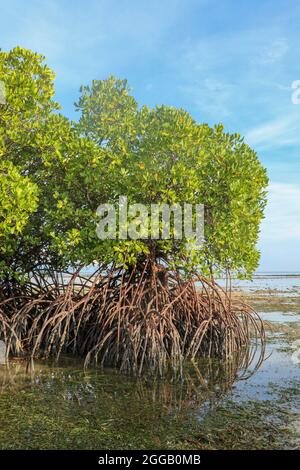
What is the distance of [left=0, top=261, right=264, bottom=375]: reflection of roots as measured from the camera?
820 cm

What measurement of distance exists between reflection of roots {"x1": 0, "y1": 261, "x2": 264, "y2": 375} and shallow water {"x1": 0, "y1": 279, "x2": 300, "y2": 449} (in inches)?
20.3

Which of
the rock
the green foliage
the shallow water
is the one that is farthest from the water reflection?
the green foliage

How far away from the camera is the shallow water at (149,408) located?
488cm

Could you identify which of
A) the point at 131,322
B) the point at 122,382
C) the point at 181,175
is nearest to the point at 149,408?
the point at 122,382

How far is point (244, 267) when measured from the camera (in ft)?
31.1

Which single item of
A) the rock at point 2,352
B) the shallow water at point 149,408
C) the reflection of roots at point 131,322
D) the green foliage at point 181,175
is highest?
the green foliage at point 181,175

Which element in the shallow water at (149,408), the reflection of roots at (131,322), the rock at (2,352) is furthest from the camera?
the rock at (2,352)

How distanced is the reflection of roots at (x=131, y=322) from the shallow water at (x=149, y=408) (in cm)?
52

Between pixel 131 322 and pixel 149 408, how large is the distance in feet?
8.27

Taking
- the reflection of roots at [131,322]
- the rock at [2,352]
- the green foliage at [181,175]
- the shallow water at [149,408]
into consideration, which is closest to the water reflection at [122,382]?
the shallow water at [149,408]

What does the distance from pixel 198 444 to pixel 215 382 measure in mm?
2602

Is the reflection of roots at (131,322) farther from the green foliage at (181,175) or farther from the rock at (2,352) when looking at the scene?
the green foliage at (181,175)

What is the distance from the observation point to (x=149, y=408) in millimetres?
5883

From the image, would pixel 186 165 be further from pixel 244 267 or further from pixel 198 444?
pixel 198 444
